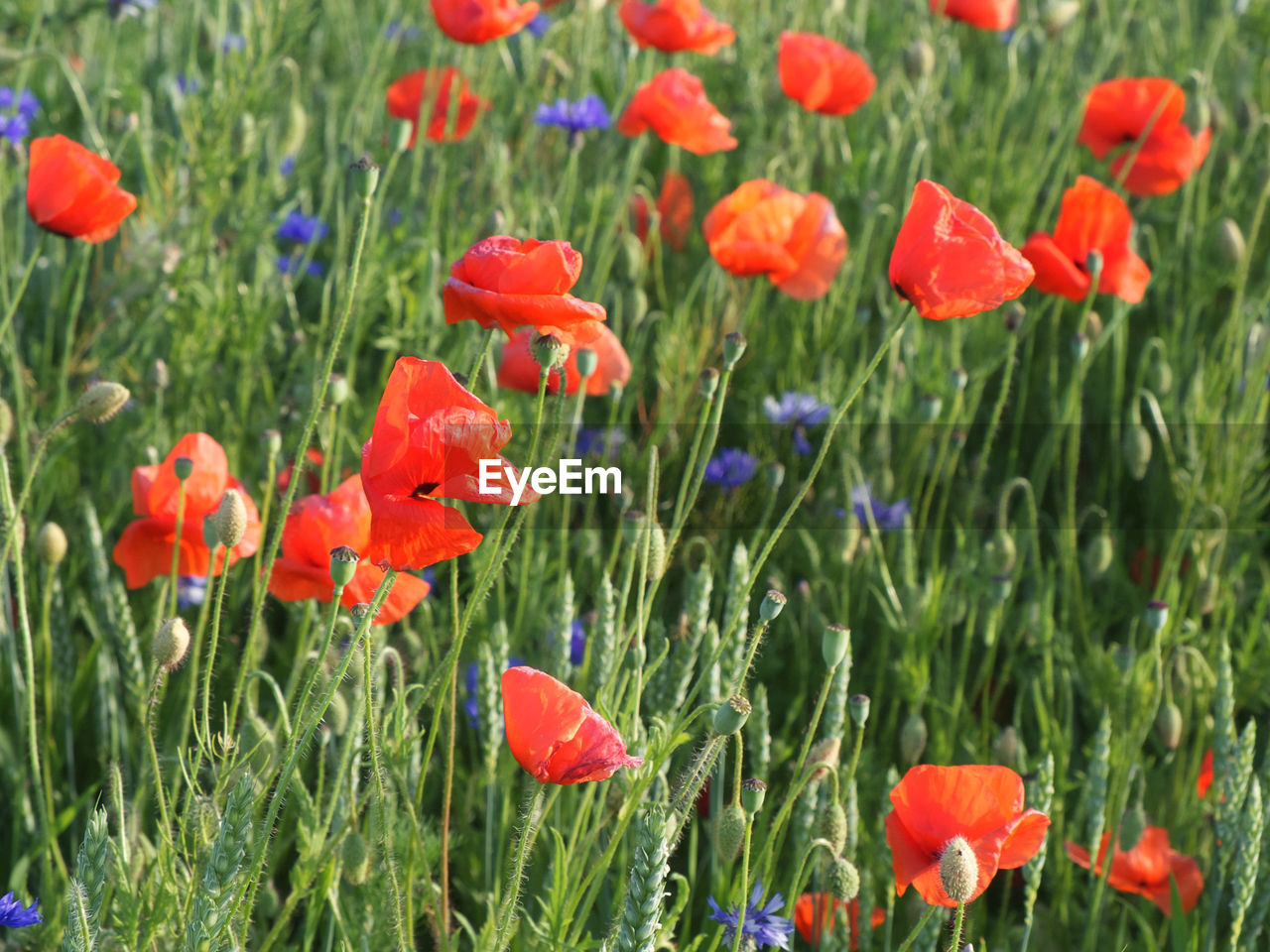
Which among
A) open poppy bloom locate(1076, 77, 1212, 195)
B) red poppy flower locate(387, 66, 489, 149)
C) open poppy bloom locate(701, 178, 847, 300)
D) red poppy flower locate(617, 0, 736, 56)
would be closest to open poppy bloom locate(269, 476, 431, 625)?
open poppy bloom locate(701, 178, 847, 300)

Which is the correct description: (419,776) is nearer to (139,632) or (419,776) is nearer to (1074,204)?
(139,632)

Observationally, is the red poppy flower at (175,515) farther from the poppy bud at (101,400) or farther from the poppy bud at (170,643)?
the poppy bud at (170,643)

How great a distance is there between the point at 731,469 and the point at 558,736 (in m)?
1.08

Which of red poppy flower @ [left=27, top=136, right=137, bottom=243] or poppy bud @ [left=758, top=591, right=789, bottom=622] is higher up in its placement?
red poppy flower @ [left=27, top=136, right=137, bottom=243]

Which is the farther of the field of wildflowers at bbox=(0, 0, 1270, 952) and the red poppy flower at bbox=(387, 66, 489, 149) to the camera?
the red poppy flower at bbox=(387, 66, 489, 149)

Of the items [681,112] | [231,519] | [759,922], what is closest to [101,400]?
[231,519]

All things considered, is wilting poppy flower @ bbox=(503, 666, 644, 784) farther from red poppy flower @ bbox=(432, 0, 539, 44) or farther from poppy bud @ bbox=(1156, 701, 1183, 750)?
red poppy flower @ bbox=(432, 0, 539, 44)

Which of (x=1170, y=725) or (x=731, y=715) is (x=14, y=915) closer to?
(x=731, y=715)

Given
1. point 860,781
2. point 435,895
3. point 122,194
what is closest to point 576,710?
point 435,895

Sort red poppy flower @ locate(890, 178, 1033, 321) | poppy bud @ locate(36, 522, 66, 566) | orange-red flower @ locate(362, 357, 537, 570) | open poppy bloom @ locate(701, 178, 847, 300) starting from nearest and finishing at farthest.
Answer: orange-red flower @ locate(362, 357, 537, 570) → red poppy flower @ locate(890, 178, 1033, 321) → poppy bud @ locate(36, 522, 66, 566) → open poppy bloom @ locate(701, 178, 847, 300)

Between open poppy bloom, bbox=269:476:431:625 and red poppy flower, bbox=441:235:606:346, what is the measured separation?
263 mm

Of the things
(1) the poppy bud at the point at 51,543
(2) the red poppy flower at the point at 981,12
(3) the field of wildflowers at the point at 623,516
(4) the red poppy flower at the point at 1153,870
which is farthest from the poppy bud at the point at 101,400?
(2) the red poppy flower at the point at 981,12

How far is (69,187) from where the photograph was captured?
1.42 meters

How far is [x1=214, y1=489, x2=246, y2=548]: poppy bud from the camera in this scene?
105 cm
